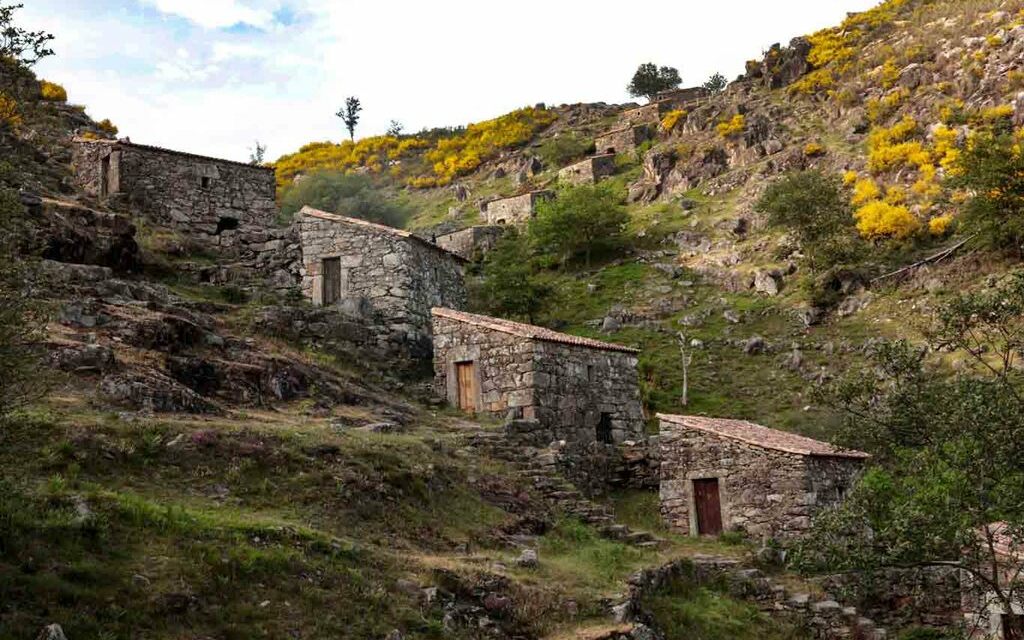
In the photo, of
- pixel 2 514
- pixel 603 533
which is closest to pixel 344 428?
pixel 603 533

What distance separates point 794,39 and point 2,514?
63.2 m

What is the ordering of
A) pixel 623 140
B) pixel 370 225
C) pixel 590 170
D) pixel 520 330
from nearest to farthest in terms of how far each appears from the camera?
1. pixel 520 330
2. pixel 370 225
3. pixel 590 170
4. pixel 623 140

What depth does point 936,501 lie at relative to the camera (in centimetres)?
1323

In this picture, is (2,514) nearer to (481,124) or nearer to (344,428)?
(344,428)

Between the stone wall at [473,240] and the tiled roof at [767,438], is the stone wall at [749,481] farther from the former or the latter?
the stone wall at [473,240]

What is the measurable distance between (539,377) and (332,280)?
7.60 m

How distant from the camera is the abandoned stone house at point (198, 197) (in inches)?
1085

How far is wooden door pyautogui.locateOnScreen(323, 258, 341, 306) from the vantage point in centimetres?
2681

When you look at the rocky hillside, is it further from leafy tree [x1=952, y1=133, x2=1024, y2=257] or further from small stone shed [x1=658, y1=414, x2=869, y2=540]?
small stone shed [x1=658, y1=414, x2=869, y2=540]

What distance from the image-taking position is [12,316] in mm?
10492

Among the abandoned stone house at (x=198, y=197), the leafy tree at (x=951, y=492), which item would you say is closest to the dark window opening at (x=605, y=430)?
the leafy tree at (x=951, y=492)

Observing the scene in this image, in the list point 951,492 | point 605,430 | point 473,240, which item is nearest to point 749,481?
point 605,430

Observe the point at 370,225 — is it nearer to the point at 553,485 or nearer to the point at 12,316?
the point at 553,485

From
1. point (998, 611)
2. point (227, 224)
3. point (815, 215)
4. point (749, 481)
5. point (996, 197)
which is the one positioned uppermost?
point (815, 215)
